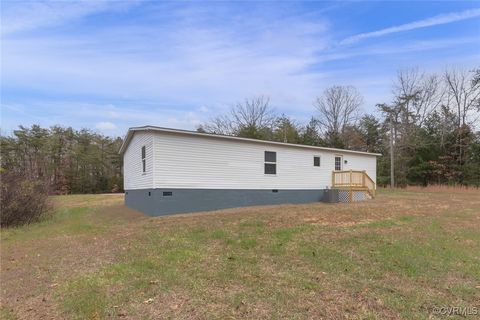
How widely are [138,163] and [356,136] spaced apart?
2774 cm

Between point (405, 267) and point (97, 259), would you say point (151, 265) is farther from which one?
point (405, 267)

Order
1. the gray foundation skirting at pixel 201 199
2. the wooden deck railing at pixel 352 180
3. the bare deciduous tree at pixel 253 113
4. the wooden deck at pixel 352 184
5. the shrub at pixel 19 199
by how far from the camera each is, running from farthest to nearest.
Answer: the bare deciduous tree at pixel 253 113, the wooden deck railing at pixel 352 180, the wooden deck at pixel 352 184, the gray foundation skirting at pixel 201 199, the shrub at pixel 19 199

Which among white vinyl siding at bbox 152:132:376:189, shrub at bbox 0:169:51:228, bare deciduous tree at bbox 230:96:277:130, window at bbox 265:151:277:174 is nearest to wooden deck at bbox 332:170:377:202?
white vinyl siding at bbox 152:132:376:189

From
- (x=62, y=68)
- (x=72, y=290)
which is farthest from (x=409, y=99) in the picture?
(x=72, y=290)

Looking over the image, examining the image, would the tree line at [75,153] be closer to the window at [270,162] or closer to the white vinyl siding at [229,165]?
the white vinyl siding at [229,165]

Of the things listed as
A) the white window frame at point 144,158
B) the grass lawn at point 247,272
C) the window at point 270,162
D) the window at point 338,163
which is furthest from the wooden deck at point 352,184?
the white window frame at point 144,158

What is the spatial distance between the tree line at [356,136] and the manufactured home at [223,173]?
15.6 metres

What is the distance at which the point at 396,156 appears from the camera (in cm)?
3328

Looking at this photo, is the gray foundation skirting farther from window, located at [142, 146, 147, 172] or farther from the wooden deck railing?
the wooden deck railing

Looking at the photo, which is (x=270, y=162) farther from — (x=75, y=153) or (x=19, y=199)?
(x=75, y=153)

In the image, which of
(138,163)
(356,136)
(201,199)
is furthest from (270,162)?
(356,136)

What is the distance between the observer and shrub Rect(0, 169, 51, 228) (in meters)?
10.6

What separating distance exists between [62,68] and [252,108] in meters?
28.5

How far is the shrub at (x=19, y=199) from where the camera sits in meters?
10.6
